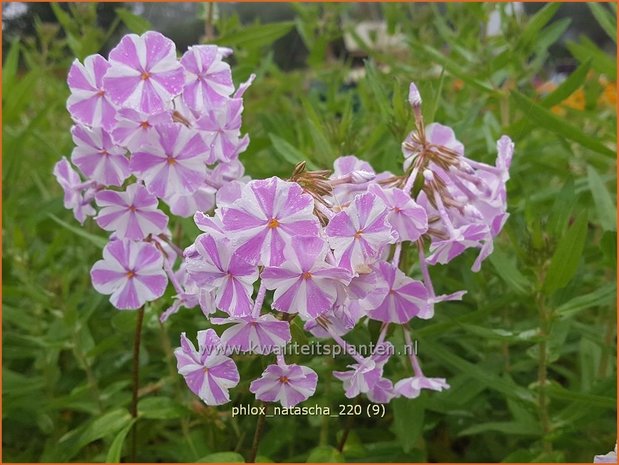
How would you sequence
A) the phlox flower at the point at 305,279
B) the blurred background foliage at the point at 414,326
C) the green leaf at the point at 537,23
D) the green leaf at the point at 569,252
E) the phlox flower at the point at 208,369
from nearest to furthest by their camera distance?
the phlox flower at the point at 305,279 < the phlox flower at the point at 208,369 < the green leaf at the point at 569,252 < the blurred background foliage at the point at 414,326 < the green leaf at the point at 537,23

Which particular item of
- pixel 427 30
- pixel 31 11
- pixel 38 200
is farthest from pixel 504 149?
pixel 31 11

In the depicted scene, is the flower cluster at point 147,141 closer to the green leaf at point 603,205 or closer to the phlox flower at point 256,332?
the phlox flower at point 256,332

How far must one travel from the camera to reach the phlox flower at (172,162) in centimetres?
91

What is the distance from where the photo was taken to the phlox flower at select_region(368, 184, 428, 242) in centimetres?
82

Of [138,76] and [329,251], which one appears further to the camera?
[138,76]

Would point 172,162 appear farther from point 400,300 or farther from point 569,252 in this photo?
point 569,252

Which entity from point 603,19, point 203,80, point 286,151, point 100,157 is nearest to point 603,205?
point 603,19

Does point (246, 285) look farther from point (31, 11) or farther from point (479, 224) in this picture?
point (31, 11)

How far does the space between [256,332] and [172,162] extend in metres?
0.26

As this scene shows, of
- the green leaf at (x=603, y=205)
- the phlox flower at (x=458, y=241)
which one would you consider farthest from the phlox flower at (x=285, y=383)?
the green leaf at (x=603, y=205)

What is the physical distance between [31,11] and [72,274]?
4.88 feet

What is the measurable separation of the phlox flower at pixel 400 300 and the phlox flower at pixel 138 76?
35cm

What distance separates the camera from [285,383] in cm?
85

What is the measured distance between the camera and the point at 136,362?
1.09m
